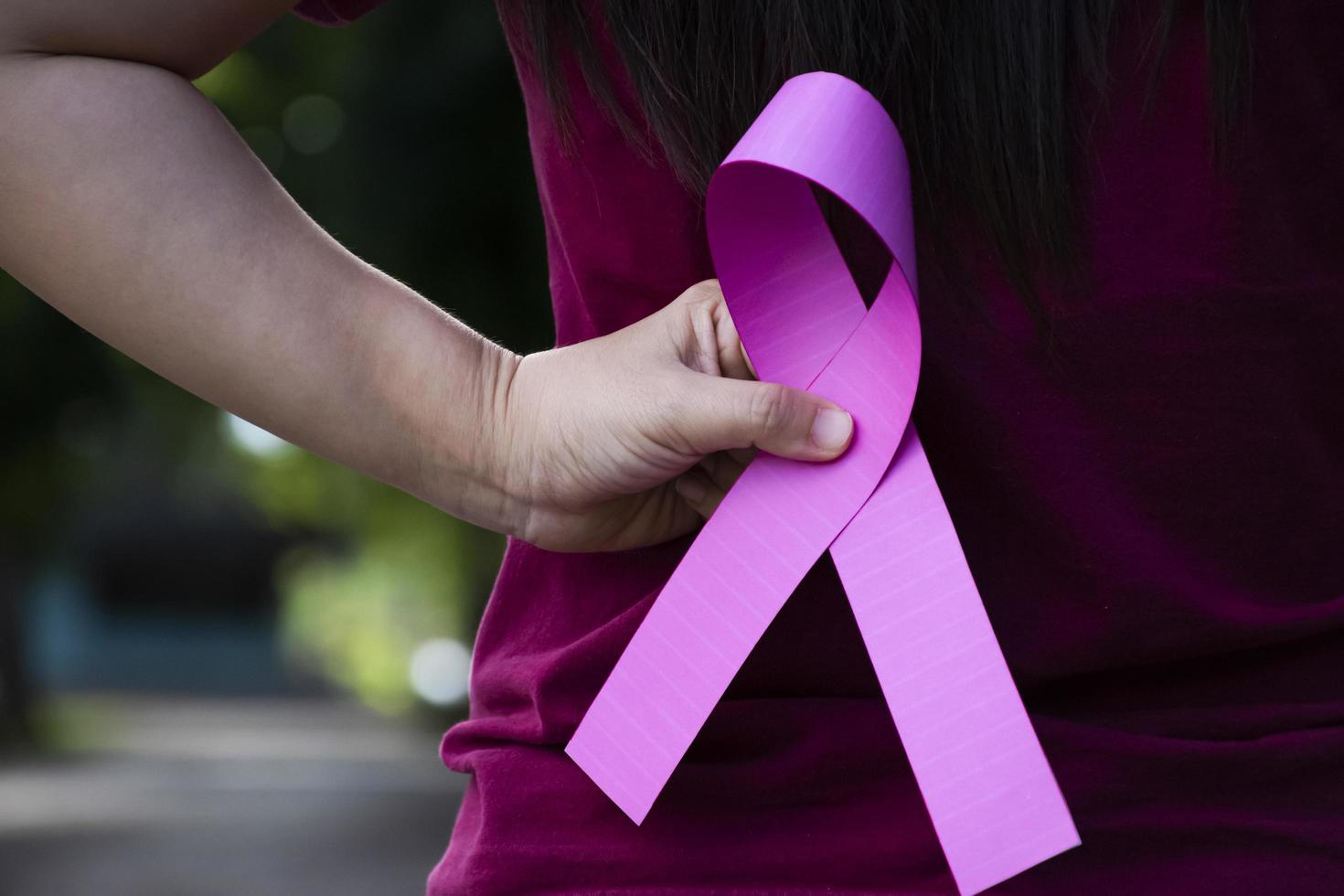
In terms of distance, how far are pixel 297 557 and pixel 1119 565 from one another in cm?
2667

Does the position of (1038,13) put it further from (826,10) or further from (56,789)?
(56,789)

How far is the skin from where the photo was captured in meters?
0.83

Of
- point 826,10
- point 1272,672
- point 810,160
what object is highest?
point 826,10

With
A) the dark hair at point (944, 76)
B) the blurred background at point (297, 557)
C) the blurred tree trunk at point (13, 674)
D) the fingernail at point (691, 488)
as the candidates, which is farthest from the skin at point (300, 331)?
the blurred tree trunk at point (13, 674)

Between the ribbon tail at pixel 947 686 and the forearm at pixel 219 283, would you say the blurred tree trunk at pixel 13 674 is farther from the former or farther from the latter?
the ribbon tail at pixel 947 686

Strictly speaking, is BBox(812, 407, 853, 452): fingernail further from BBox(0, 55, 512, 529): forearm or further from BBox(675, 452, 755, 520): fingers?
BBox(0, 55, 512, 529): forearm

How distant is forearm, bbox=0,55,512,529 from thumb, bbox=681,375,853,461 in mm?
158

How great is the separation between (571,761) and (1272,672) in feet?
1.48

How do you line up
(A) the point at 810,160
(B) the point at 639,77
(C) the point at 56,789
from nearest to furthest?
(A) the point at 810,160 → (B) the point at 639,77 → (C) the point at 56,789

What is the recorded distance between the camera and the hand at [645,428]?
0.82 m

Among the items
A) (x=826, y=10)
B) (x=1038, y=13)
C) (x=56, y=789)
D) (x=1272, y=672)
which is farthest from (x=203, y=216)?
(x=56, y=789)

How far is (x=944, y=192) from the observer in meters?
0.86

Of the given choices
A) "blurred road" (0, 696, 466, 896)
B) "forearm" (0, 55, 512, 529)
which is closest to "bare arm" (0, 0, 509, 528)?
"forearm" (0, 55, 512, 529)

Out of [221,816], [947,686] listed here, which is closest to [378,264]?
[947,686]
